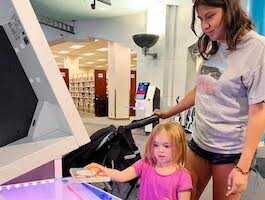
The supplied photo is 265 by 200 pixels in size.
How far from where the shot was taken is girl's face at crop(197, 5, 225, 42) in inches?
44.1

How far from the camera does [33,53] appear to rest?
0.68 m

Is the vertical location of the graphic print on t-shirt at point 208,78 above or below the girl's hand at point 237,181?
above

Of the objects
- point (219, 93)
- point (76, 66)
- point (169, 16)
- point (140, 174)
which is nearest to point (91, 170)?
point (140, 174)

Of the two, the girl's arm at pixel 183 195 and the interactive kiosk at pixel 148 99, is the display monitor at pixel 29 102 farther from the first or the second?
the interactive kiosk at pixel 148 99

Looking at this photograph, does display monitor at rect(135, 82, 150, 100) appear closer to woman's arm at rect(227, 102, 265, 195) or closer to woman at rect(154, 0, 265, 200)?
woman at rect(154, 0, 265, 200)

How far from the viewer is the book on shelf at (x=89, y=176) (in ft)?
2.99

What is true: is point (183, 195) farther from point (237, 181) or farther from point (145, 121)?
point (145, 121)

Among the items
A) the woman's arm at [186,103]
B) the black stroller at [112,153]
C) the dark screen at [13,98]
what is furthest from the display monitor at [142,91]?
the dark screen at [13,98]

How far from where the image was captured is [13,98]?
2.65 feet

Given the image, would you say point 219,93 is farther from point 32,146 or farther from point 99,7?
point 99,7

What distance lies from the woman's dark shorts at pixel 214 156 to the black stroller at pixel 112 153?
1.89 feet

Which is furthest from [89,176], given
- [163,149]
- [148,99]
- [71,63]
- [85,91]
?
[71,63]

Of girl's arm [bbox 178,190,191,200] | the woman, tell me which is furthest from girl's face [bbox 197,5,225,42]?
girl's arm [bbox 178,190,191,200]

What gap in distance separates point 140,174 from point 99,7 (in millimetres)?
6611
